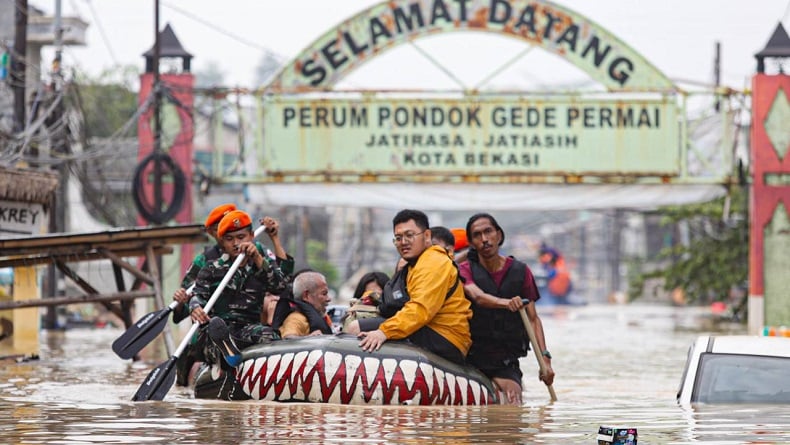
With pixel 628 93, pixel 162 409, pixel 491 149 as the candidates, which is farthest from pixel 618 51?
pixel 162 409

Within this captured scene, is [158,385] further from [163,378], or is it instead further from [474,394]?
[474,394]

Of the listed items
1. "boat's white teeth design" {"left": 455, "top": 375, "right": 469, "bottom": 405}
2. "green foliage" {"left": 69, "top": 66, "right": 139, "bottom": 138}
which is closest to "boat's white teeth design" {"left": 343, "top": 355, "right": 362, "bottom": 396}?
"boat's white teeth design" {"left": 455, "top": 375, "right": 469, "bottom": 405}

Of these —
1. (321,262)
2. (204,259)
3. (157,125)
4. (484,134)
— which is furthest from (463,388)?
(321,262)

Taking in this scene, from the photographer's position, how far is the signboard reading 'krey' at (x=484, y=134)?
24781mm

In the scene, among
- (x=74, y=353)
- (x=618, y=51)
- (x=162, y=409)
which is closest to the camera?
(x=162, y=409)

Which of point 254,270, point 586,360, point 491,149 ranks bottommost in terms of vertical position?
point 586,360

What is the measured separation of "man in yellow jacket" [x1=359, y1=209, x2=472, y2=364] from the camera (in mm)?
11430

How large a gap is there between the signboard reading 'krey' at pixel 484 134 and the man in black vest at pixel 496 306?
12.3 m

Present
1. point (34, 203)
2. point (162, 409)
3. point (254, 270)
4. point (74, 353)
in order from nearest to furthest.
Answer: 1. point (162, 409)
2. point (254, 270)
3. point (34, 203)
4. point (74, 353)

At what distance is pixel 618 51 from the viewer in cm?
2472

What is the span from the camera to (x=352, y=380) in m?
11.4

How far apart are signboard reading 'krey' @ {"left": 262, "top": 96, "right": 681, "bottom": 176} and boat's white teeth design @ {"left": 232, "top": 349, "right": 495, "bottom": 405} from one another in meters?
13.3

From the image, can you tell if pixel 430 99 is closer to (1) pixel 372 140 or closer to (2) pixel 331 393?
(1) pixel 372 140

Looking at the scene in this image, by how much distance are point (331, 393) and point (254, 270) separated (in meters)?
1.60
